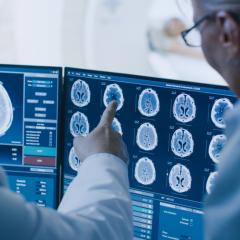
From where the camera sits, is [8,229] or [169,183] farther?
[169,183]

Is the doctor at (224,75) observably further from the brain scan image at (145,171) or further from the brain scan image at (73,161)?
the brain scan image at (73,161)

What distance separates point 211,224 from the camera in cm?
66

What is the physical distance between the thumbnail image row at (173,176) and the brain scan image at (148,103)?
4.1 inches

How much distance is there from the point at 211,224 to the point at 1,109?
768 mm

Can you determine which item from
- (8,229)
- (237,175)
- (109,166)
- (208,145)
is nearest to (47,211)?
(8,229)

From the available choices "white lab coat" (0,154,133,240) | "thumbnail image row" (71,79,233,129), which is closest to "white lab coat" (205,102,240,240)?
"white lab coat" (0,154,133,240)

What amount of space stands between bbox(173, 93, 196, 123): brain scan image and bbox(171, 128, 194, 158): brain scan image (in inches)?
1.0

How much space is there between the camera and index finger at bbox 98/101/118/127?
1.13 meters

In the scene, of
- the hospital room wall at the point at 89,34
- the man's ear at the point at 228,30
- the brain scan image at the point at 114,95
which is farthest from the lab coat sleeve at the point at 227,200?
the hospital room wall at the point at 89,34

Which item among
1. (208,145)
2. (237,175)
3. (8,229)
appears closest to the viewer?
(237,175)

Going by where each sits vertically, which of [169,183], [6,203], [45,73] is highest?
[45,73]

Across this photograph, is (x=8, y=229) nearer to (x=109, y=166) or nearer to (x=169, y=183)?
(x=109, y=166)

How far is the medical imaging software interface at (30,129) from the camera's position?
1.29 metres

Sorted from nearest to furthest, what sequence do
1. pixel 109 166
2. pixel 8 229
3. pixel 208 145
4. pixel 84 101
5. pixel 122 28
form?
pixel 8 229 → pixel 109 166 → pixel 208 145 → pixel 84 101 → pixel 122 28
